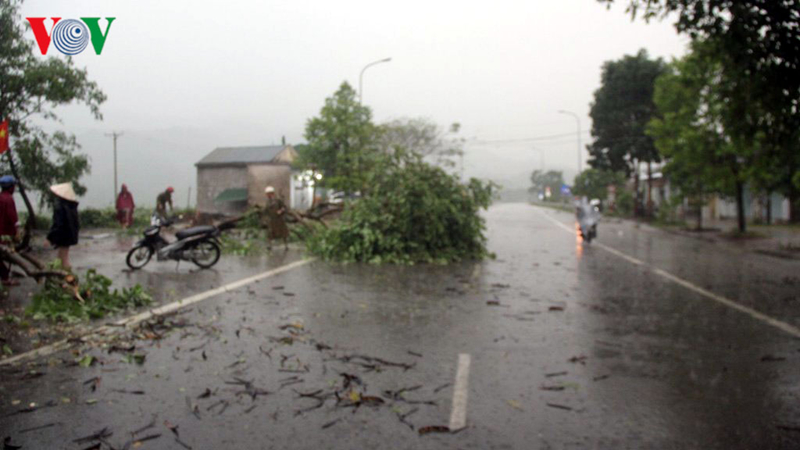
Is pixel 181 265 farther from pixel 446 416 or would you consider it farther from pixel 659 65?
pixel 659 65

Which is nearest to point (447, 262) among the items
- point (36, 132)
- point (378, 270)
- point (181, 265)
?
point (378, 270)

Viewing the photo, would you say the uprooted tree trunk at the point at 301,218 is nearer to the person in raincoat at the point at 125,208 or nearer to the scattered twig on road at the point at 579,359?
the person in raincoat at the point at 125,208

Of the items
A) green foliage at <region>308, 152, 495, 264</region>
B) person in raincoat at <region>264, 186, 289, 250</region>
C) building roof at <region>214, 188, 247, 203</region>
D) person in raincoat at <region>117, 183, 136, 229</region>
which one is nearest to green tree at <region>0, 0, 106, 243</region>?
green foliage at <region>308, 152, 495, 264</region>

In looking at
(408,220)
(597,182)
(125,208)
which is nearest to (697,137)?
(408,220)

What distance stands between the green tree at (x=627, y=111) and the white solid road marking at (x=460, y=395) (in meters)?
46.1

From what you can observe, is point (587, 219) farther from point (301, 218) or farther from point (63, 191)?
point (63, 191)

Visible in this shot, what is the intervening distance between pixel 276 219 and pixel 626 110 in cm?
3728

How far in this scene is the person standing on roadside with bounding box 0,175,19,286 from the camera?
30.5 ft

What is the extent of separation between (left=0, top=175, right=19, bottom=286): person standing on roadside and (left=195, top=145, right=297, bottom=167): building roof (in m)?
28.3

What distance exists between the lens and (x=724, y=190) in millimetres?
30406

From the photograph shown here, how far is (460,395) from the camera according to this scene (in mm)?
5473

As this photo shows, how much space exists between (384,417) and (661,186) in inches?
2673

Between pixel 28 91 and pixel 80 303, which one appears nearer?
pixel 28 91

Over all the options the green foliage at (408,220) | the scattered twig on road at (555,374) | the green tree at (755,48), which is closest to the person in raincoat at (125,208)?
the green foliage at (408,220)
